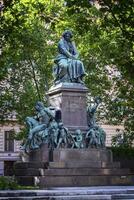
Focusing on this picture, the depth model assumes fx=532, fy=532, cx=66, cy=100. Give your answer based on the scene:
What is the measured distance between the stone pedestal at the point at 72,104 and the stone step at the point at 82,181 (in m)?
2.52

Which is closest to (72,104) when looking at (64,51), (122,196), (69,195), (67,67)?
(67,67)

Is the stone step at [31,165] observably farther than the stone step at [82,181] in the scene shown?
Yes

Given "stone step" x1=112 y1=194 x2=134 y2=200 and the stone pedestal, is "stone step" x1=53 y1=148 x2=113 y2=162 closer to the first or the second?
the stone pedestal

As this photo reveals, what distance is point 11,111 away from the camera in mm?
33531

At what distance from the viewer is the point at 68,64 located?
20938 mm

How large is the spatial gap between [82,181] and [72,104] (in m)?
3.61

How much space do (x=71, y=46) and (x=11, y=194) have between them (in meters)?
9.65

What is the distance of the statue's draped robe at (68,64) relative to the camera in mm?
20897

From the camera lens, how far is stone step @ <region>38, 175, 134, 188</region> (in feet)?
56.4

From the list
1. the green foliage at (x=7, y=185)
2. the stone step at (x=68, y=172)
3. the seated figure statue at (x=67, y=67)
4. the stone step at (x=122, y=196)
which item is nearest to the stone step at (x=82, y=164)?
the stone step at (x=68, y=172)

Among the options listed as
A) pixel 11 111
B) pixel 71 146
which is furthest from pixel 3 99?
pixel 71 146

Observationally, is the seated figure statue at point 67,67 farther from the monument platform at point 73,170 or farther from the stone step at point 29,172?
the stone step at point 29,172

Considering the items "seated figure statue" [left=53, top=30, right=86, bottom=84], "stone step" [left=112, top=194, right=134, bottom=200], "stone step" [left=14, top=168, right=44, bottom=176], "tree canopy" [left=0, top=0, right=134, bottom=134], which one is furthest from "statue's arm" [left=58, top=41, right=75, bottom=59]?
"tree canopy" [left=0, top=0, right=134, bottom=134]

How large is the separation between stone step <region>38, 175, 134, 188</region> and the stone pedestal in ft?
8.27
